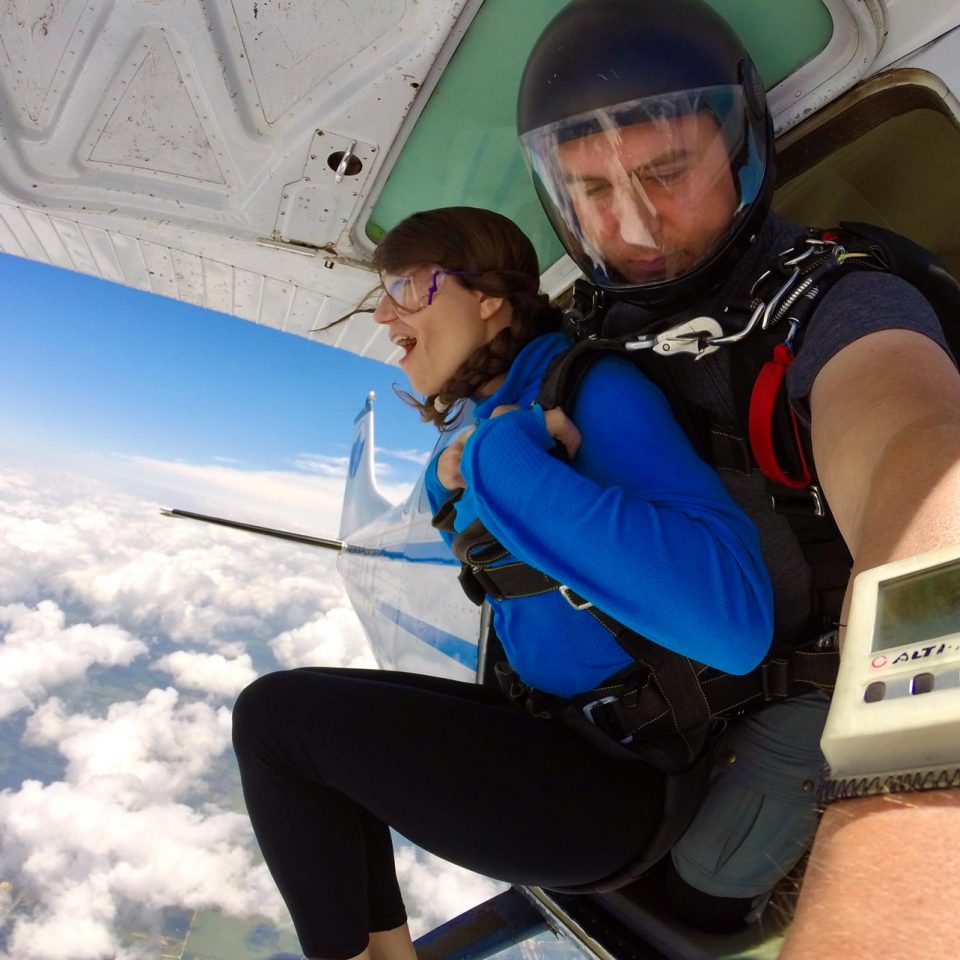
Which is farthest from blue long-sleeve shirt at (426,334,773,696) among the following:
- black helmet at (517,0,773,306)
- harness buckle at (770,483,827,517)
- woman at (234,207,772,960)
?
black helmet at (517,0,773,306)

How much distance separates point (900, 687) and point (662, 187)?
3.01ft

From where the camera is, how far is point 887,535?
1.51 ft

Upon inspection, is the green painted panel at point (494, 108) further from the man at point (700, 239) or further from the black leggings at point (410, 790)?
the black leggings at point (410, 790)

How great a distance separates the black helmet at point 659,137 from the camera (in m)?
1.06

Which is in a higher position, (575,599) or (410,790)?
(575,599)

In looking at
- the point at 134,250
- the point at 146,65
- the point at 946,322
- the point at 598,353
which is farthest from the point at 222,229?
the point at 946,322

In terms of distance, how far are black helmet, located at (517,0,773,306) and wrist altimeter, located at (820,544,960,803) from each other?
2.75 feet

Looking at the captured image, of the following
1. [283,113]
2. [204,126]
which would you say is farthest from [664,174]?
[204,126]

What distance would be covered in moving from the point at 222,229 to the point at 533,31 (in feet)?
3.49

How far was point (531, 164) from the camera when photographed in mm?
1281

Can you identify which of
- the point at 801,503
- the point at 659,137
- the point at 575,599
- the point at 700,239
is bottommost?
the point at 575,599

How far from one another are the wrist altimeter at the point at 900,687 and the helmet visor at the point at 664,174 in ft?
2.74

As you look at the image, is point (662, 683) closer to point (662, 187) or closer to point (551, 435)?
point (551, 435)

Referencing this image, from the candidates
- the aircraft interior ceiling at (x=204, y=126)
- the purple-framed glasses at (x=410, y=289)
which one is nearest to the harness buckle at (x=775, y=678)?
the purple-framed glasses at (x=410, y=289)
